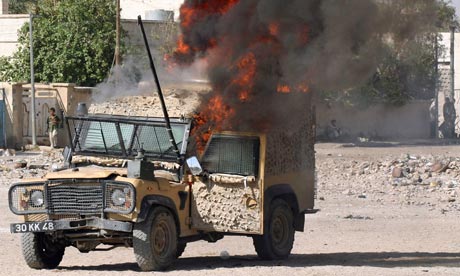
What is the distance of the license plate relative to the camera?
14.3 metres

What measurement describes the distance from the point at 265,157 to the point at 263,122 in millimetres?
480

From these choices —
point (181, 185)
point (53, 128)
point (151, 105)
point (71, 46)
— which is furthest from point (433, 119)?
point (181, 185)

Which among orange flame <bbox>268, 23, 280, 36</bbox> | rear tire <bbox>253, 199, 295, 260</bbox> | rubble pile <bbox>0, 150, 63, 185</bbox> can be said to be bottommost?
rubble pile <bbox>0, 150, 63, 185</bbox>

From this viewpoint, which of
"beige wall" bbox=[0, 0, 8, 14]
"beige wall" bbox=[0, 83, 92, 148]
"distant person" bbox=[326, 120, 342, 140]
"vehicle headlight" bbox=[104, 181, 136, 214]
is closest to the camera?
"vehicle headlight" bbox=[104, 181, 136, 214]

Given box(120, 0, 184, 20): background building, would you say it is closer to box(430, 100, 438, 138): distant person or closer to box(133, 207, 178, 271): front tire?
box(430, 100, 438, 138): distant person

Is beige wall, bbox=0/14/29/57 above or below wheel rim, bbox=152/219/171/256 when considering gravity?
above

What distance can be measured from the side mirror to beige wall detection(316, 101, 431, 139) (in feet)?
138

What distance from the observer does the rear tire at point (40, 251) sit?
48.9 ft

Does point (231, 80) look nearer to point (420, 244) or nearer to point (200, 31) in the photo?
point (200, 31)

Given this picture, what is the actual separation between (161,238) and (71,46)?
1394 inches

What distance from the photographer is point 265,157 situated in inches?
609

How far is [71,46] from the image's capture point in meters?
49.1

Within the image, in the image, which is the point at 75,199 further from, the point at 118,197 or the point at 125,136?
the point at 125,136

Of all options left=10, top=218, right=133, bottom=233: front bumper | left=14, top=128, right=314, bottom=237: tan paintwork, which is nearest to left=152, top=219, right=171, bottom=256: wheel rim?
left=14, top=128, right=314, bottom=237: tan paintwork
